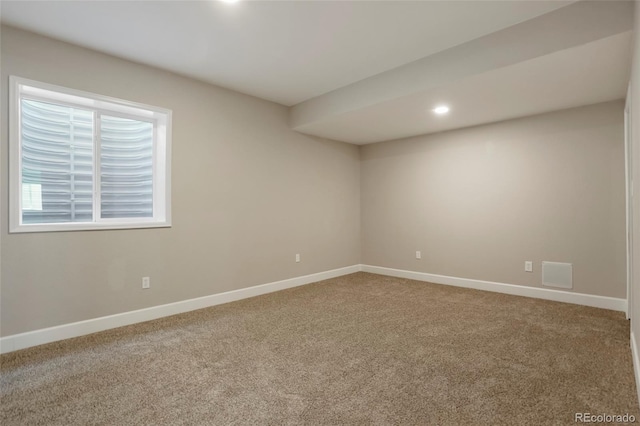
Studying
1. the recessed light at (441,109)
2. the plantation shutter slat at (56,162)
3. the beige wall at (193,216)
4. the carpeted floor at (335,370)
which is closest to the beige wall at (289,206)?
the beige wall at (193,216)

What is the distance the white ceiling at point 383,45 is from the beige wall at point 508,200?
0.45 m

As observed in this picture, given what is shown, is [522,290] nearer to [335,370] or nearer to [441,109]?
[441,109]

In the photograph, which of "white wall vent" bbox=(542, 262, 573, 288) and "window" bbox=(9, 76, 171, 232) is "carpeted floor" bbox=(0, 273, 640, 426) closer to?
"white wall vent" bbox=(542, 262, 573, 288)

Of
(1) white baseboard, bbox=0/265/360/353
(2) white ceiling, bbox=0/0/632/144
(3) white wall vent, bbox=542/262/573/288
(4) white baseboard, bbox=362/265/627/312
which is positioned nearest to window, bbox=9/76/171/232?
(2) white ceiling, bbox=0/0/632/144

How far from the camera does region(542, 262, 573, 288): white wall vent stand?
12.6ft

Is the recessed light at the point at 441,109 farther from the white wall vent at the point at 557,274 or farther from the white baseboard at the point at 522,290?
the white baseboard at the point at 522,290

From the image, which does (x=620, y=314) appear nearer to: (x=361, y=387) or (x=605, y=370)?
(x=605, y=370)

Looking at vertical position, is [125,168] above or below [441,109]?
below

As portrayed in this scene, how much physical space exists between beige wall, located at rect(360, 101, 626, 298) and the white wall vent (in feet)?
0.21

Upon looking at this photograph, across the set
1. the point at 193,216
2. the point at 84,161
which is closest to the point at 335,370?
the point at 193,216

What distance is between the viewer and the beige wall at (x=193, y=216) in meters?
2.71

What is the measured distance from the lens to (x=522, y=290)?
4152 millimetres

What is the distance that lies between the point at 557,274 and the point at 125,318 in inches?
192

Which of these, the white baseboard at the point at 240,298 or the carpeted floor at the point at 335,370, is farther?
the white baseboard at the point at 240,298
